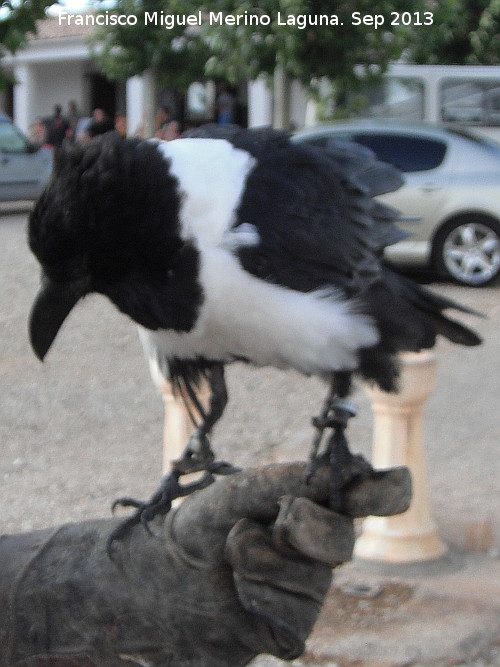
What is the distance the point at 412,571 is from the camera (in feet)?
14.1

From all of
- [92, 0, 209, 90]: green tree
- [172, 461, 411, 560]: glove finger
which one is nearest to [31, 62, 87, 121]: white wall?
[92, 0, 209, 90]: green tree

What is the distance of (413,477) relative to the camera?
431 cm

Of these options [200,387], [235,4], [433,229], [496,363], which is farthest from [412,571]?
[235,4]

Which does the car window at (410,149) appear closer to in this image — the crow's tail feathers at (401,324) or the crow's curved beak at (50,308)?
the crow's tail feathers at (401,324)

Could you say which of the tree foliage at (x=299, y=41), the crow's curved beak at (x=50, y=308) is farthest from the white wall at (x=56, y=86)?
the crow's curved beak at (x=50, y=308)

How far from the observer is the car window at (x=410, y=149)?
9.33 meters

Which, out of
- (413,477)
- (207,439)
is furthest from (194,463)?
(413,477)

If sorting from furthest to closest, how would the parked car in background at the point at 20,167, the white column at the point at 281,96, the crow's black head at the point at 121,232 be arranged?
the parked car in background at the point at 20,167, the white column at the point at 281,96, the crow's black head at the point at 121,232

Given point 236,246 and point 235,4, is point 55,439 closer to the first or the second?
point 236,246

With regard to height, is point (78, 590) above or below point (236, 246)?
below

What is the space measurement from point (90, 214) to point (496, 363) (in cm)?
517

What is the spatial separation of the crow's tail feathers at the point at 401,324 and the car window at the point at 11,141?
12697 mm

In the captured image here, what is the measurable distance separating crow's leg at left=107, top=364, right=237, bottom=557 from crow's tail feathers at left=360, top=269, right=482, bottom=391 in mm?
448

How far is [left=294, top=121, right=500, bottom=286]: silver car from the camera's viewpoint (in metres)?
9.21
